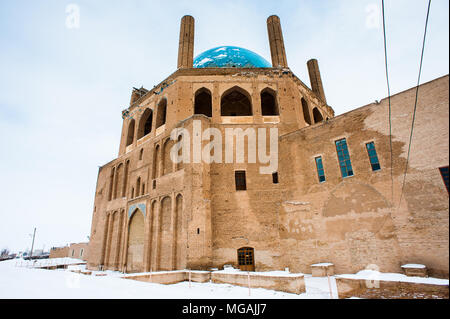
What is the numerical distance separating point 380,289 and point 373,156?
6567mm

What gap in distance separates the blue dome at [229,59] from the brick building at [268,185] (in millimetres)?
155

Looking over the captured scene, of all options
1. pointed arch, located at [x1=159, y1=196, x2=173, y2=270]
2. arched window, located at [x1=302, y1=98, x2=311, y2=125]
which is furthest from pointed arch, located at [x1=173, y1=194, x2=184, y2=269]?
Result: arched window, located at [x1=302, y1=98, x2=311, y2=125]

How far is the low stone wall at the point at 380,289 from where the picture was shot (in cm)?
630

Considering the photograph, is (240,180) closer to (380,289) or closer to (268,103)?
(268,103)

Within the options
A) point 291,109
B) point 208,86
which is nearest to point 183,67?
point 208,86

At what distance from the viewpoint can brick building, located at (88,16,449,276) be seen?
32.9 feet

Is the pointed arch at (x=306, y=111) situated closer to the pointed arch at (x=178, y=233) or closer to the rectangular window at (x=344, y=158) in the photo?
the rectangular window at (x=344, y=158)

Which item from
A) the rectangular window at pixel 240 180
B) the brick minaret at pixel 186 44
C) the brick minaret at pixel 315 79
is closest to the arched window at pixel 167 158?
the rectangular window at pixel 240 180

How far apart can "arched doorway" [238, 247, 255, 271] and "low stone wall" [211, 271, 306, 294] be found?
2650 millimetres

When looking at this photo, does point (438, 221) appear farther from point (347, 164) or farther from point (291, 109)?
point (291, 109)

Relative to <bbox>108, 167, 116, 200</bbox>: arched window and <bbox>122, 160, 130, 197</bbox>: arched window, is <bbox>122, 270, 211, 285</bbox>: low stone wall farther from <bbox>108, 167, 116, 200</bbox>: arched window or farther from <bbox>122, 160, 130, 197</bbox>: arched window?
<bbox>108, 167, 116, 200</bbox>: arched window

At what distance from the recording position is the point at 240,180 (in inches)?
612
